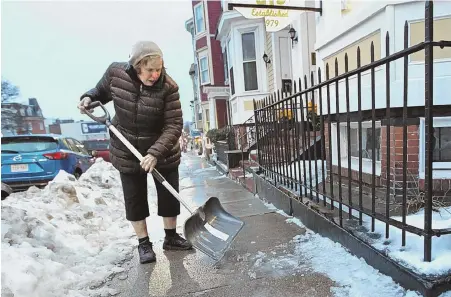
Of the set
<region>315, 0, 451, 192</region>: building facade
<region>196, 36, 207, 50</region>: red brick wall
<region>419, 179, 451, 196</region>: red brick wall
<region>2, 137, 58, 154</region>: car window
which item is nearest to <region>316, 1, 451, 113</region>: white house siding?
<region>315, 0, 451, 192</region>: building facade

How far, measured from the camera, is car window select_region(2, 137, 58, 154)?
6387 millimetres

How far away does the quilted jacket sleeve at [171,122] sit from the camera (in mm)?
2521

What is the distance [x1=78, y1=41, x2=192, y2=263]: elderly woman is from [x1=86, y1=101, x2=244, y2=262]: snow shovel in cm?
11

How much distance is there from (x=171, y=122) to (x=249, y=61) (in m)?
9.07

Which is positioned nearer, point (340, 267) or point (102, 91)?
point (340, 267)

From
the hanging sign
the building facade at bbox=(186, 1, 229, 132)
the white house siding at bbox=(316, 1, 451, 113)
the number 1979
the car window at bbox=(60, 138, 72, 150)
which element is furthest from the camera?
the building facade at bbox=(186, 1, 229, 132)

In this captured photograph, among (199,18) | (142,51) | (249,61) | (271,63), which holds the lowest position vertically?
(142,51)

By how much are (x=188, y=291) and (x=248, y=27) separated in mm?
10316

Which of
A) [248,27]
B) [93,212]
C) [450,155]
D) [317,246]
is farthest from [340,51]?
[248,27]

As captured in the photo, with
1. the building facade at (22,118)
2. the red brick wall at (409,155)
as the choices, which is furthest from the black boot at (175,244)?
the building facade at (22,118)

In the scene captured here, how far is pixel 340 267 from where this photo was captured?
2123 millimetres

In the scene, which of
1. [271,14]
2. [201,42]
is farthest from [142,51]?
[201,42]

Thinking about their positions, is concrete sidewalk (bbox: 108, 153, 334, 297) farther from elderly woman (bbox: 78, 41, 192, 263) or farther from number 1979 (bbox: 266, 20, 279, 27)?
number 1979 (bbox: 266, 20, 279, 27)

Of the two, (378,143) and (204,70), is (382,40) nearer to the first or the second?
(378,143)
